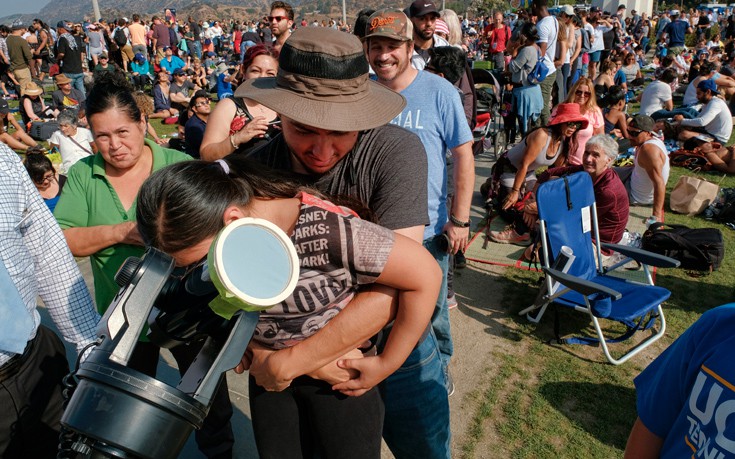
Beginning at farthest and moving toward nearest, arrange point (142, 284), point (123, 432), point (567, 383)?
point (567, 383) → point (142, 284) → point (123, 432)

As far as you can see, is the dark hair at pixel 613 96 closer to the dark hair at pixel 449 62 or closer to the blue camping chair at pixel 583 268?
the dark hair at pixel 449 62

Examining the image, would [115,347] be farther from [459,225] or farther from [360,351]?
[459,225]

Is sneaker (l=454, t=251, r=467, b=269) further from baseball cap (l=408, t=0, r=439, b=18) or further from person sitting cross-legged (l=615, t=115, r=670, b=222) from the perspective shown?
person sitting cross-legged (l=615, t=115, r=670, b=222)

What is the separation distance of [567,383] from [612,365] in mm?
406

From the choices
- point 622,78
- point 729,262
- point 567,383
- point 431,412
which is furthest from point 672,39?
point 431,412

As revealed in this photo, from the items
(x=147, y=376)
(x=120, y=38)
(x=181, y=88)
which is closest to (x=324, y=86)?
(x=147, y=376)

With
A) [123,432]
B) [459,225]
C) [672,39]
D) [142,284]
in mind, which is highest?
[142,284]

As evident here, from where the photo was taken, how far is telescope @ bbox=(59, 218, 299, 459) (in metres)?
0.78

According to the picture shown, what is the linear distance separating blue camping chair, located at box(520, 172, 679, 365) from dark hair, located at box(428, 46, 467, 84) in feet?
4.05

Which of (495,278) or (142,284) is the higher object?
(142,284)

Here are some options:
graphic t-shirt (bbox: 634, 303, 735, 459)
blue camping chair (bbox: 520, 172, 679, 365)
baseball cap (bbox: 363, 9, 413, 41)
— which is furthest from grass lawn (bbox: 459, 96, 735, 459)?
baseball cap (bbox: 363, 9, 413, 41)

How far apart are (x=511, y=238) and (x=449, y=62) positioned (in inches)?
76.0

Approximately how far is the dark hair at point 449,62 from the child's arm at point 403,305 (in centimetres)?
337

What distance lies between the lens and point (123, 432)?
2.54 feet
